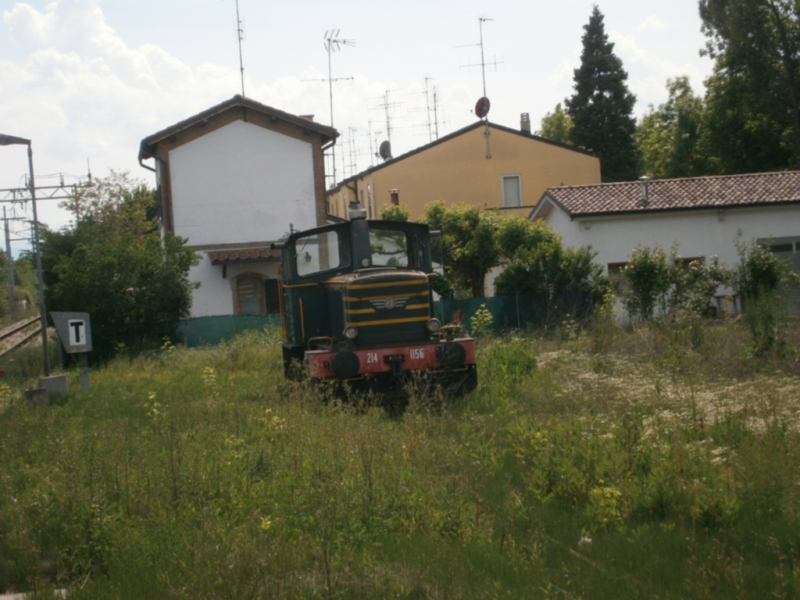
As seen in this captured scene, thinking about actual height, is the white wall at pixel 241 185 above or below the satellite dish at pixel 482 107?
below

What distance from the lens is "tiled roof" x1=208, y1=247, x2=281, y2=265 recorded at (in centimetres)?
2900

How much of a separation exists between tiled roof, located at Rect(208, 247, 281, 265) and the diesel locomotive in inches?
632

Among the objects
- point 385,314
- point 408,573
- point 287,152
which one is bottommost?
point 408,573

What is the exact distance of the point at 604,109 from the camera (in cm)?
5372

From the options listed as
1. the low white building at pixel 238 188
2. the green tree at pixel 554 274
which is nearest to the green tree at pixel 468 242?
the green tree at pixel 554 274

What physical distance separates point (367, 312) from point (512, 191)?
29.4m

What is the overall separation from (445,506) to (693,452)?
224 cm

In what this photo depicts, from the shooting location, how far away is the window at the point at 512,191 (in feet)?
129

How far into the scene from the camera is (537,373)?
12.6 metres

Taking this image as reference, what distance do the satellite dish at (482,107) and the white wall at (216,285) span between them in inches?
604

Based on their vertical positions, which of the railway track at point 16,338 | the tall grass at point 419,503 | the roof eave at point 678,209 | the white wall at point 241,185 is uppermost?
the white wall at point 241,185

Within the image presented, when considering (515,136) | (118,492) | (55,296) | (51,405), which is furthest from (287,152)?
(118,492)

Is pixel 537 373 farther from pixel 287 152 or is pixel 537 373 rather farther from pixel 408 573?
pixel 287 152

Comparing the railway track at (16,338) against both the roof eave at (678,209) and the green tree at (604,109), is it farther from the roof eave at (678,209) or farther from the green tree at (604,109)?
the green tree at (604,109)
